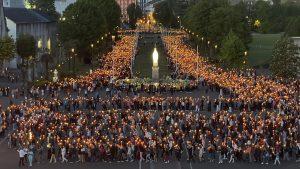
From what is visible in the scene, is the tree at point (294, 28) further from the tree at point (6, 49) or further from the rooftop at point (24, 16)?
the tree at point (6, 49)

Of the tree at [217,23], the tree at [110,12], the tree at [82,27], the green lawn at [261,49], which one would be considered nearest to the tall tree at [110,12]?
the tree at [110,12]

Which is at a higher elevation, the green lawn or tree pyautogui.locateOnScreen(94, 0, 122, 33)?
tree pyautogui.locateOnScreen(94, 0, 122, 33)

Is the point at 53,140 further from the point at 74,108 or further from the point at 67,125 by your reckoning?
the point at 74,108

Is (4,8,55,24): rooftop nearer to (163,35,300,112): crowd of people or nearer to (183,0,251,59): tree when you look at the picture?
(183,0,251,59): tree

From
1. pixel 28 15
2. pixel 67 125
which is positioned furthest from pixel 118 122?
pixel 28 15

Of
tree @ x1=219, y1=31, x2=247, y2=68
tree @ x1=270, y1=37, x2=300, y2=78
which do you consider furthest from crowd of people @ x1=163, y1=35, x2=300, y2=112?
tree @ x1=219, y1=31, x2=247, y2=68

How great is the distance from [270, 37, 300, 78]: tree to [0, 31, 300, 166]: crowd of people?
13581 millimetres

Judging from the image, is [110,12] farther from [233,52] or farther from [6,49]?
[6,49]

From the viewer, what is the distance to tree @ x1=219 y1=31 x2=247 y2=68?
94.1 m

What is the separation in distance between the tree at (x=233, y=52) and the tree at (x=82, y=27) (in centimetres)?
2089

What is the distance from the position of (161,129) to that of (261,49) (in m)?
101

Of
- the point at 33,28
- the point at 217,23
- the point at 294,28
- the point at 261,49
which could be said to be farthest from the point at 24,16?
the point at 261,49

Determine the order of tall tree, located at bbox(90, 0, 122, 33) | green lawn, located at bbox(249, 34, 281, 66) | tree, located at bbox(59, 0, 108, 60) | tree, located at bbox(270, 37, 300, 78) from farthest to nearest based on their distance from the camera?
tall tree, located at bbox(90, 0, 122, 33) → green lawn, located at bbox(249, 34, 281, 66) → tree, located at bbox(59, 0, 108, 60) → tree, located at bbox(270, 37, 300, 78)

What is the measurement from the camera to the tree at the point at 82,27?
100500mm
